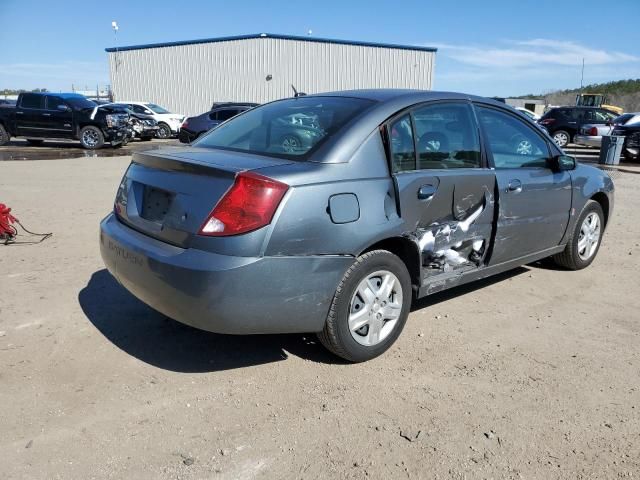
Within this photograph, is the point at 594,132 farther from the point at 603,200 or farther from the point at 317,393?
the point at 317,393

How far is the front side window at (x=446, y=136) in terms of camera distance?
3518mm

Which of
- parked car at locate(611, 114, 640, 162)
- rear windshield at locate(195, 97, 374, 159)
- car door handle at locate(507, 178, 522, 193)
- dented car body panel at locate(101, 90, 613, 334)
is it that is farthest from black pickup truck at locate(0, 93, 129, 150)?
car door handle at locate(507, 178, 522, 193)

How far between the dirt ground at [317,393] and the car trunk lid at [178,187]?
0.86m

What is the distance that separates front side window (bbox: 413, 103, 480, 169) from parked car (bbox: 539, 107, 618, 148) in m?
19.7

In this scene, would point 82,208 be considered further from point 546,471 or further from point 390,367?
point 546,471

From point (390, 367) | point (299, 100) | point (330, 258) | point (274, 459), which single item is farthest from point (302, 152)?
point (274, 459)

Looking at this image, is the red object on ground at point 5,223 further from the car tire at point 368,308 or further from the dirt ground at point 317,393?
the car tire at point 368,308

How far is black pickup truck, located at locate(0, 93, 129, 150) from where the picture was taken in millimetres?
17938

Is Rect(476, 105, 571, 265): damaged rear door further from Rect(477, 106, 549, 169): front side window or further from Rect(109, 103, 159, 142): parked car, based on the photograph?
Rect(109, 103, 159, 142): parked car

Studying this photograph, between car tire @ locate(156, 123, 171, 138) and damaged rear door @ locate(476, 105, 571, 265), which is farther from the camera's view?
car tire @ locate(156, 123, 171, 138)

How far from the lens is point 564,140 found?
21938mm

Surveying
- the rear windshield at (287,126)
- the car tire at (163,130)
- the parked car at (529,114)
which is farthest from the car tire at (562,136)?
the rear windshield at (287,126)

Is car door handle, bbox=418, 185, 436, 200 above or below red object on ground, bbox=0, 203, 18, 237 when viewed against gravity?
above

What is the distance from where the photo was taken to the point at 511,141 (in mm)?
4281
